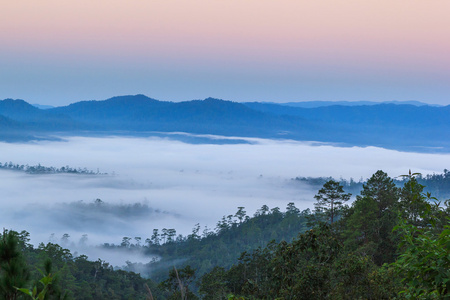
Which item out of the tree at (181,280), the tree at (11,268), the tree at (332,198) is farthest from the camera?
the tree at (332,198)

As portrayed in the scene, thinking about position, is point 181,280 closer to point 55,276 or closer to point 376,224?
point 376,224

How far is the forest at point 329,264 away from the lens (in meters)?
3.37

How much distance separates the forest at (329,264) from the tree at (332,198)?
62 millimetres

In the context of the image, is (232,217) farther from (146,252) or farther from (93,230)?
(93,230)

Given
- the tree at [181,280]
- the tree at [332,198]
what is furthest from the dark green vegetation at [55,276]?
the tree at [332,198]

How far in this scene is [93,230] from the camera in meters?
125

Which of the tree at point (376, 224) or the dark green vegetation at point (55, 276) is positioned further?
the tree at point (376, 224)

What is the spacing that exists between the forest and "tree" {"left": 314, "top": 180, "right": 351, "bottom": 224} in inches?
2.5

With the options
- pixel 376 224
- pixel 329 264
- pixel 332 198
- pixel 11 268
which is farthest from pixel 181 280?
pixel 332 198

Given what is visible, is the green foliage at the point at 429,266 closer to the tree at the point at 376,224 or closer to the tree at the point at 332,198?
the tree at the point at 376,224

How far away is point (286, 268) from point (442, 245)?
14.1 ft

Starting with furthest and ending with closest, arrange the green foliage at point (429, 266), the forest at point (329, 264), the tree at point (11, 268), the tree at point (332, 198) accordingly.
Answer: the tree at point (332, 198) → the tree at point (11, 268) → the forest at point (329, 264) → the green foliage at point (429, 266)

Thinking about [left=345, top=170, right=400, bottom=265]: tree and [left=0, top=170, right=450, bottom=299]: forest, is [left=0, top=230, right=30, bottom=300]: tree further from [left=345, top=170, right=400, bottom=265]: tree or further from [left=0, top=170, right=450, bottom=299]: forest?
[left=345, top=170, right=400, bottom=265]: tree

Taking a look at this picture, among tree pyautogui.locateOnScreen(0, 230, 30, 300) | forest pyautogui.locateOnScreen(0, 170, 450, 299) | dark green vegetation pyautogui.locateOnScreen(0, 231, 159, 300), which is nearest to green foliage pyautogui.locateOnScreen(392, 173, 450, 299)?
forest pyautogui.locateOnScreen(0, 170, 450, 299)
